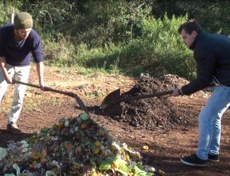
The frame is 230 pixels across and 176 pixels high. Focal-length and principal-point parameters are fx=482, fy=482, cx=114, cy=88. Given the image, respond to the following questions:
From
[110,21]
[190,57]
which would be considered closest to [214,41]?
[190,57]

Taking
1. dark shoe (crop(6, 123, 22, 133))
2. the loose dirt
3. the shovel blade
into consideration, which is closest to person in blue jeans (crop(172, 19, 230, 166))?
the loose dirt

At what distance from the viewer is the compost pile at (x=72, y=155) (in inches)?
178

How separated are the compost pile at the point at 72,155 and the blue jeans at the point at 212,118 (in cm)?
70

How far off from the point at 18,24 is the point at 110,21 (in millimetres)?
10388

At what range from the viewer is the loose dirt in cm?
567

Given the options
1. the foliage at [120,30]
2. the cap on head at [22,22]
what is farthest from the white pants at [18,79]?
the foliage at [120,30]

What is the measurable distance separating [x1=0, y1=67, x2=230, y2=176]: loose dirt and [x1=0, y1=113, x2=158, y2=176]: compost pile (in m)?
0.79

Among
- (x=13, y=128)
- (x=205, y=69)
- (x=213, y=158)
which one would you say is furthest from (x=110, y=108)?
(x=205, y=69)

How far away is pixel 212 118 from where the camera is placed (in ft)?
16.9

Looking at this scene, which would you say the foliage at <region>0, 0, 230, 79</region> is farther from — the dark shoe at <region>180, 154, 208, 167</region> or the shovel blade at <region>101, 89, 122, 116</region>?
the dark shoe at <region>180, 154, 208, 167</region>

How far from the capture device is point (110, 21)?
1576cm

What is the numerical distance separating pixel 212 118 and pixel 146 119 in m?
1.93

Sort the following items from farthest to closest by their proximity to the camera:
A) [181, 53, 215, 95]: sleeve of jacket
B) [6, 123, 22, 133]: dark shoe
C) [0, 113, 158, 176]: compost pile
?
[6, 123, 22, 133]: dark shoe, [181, 53, 215, 95]: sleeve of jacket, [0, 113, 158, 176]: compost pile

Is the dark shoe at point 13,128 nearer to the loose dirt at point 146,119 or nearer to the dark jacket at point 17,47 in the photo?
the loose dirt at point 146,119
